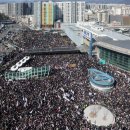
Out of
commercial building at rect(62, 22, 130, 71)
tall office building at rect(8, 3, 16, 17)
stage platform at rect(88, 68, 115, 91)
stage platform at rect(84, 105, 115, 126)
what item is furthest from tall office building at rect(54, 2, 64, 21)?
stage platform at rect(84, 105, 115, 126)

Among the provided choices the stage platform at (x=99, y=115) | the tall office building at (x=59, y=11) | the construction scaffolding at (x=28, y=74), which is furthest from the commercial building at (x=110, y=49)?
the tall office building at (x=59, y=11)

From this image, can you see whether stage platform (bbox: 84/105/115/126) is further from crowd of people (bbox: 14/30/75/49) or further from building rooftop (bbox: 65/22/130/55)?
crowd of people (bbox: 14/30/75/49)

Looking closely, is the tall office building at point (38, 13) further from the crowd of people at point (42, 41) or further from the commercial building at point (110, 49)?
the commercial building at point (110, 49)

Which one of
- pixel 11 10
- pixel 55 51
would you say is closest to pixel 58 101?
pixel 55 51

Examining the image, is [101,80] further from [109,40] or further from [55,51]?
[55,51]

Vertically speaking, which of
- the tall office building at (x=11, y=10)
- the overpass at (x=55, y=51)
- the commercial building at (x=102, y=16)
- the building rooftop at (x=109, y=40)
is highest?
the tall office building at (x=11, y=10)
